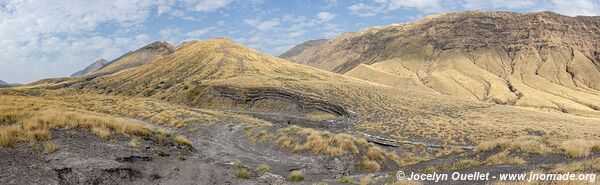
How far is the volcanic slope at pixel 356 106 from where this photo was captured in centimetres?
4125

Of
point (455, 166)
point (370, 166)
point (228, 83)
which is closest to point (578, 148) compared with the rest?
point (455, 166)

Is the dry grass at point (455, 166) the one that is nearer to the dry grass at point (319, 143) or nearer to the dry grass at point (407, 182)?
the dry grass at point (407, 182)

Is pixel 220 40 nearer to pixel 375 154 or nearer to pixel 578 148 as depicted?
pixel 375 154

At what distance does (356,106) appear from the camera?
2172 inches

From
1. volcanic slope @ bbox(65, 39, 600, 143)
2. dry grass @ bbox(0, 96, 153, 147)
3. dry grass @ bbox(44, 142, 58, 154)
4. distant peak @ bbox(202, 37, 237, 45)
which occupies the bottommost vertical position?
volcanic slope @ bbox(65, 39, 600, 143)

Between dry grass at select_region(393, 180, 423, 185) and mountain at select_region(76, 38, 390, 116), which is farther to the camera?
mountain at select_region(76, 38, 390, 116)

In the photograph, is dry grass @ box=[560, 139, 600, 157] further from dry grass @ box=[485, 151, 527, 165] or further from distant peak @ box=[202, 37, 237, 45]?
distant peak @ box=[202, 37, 237, 45]

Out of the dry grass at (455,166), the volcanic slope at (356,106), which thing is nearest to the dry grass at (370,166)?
the dry grass at (455,166)

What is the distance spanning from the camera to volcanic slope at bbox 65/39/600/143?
1624 inches

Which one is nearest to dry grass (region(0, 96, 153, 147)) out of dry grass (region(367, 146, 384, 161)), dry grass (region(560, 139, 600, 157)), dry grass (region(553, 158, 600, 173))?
dry grass (region(367, 146, 384, 161))

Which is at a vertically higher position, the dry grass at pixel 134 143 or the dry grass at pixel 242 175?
the dry grass at pixel 134 143

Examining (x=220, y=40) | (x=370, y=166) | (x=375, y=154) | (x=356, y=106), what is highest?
(x=220, y=40)

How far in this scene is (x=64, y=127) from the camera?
16.0m

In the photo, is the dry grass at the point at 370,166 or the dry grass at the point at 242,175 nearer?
the dry grass at the point at 242,175
